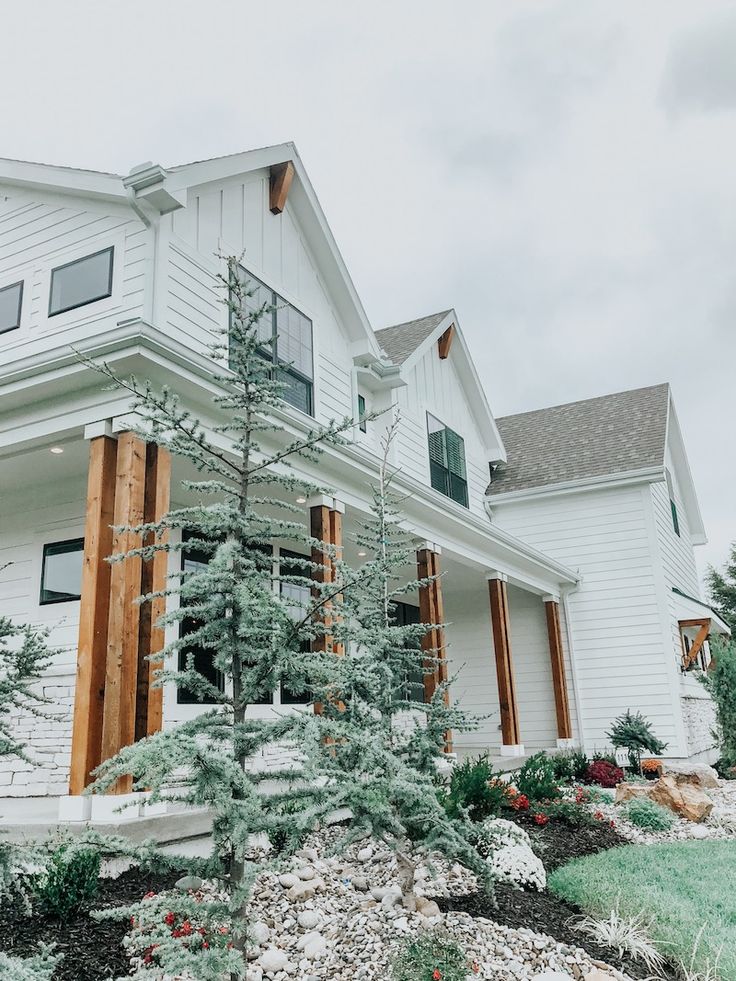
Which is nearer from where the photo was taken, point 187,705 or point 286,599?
point 286,599

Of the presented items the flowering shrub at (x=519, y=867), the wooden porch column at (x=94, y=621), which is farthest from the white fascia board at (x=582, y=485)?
the wooden porch column at (x=94, y=621)

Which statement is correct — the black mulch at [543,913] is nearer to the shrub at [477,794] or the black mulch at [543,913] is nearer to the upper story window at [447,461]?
the shrub at [477,794]

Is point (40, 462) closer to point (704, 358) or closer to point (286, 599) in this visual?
point (286, 599)

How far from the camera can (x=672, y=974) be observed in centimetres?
407

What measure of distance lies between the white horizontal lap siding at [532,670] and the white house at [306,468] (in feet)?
0.12

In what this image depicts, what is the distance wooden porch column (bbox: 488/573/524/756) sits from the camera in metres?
11.8

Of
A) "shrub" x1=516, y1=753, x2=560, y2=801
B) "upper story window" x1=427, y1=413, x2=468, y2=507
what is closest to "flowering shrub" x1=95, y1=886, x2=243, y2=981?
"shrub" x1=516, y1=753, x2=560, y2=801

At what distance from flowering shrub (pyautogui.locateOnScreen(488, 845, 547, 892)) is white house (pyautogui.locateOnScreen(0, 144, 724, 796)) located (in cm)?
243

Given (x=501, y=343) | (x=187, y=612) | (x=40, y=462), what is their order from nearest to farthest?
(x=187, y=612)
(x=40, y=462)
(x=501, y=343)

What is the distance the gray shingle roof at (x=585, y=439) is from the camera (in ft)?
50.0

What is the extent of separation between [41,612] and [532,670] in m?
9.47

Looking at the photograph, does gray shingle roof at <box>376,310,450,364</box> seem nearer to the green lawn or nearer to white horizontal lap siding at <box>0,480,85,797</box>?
white horizontal lap siding at <box>0,480,85,797</box>

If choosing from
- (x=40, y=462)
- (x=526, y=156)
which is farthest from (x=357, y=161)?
(x=40, y=462)

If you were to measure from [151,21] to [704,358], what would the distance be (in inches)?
1110
